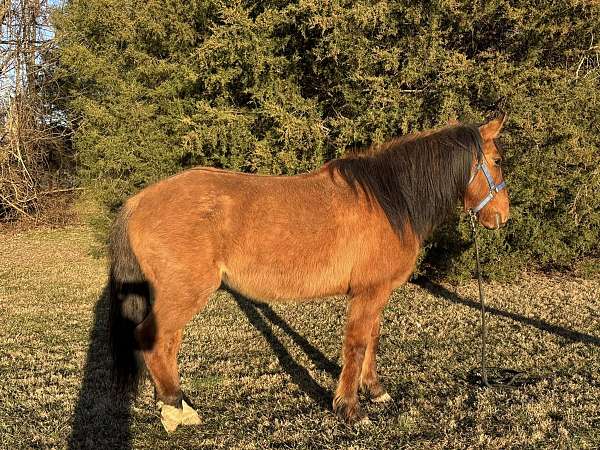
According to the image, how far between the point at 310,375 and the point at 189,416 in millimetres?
1455

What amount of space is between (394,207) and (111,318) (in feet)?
8.56

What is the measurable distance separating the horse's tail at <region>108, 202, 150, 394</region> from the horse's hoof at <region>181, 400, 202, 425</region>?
1.48 ft

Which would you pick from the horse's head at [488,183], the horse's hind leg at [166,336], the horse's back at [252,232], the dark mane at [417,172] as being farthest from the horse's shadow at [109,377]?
the horse's head at [488,183]

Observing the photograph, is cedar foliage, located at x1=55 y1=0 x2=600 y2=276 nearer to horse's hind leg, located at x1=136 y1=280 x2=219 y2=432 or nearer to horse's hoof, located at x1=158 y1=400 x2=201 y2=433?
horse's hind leg, located at x1=136 y1=280 x2=219 y2=432

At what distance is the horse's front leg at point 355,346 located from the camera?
392cm

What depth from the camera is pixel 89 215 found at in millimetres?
12391

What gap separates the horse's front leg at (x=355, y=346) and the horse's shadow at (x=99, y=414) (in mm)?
1720

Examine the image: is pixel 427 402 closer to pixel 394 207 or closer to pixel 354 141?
pixel 394 207

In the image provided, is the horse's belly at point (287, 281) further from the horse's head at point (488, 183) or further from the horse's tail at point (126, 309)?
the horse's head at point (488, 183)

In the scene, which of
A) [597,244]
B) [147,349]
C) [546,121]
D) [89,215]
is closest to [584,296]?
[597,244]

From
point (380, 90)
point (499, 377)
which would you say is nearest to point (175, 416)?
point (499, 377)

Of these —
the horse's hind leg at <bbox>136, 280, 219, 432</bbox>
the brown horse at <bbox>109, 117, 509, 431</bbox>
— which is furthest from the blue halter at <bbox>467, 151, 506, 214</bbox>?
the horse's hind leg at <bbox>136, 280, 219, 432</bbox>

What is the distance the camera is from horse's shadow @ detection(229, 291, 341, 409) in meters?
4.57

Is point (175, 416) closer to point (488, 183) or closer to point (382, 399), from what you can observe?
point (382, 399)
